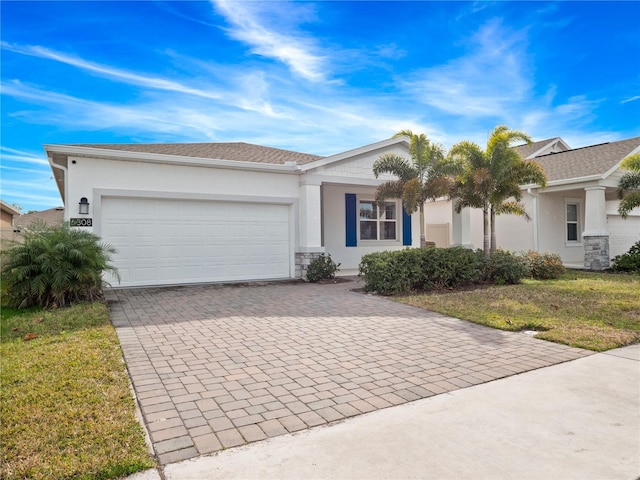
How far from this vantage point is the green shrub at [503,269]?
1133cm

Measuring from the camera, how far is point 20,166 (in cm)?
1530

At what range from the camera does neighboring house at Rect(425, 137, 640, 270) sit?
48.1ft

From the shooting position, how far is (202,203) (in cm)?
1147

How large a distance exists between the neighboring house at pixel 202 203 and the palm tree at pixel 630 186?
683cm

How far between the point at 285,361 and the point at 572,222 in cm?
1768

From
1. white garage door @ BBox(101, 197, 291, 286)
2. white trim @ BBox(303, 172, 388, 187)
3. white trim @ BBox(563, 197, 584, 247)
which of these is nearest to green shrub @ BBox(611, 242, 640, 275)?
white trim @ BBox(563, 197, 584, 247)

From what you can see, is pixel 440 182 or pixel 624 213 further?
pixel 624 213

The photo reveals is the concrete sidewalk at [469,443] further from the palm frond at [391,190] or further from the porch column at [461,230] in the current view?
the porch column at [461,230]

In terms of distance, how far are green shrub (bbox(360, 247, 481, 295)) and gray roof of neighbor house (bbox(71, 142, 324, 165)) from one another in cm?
476

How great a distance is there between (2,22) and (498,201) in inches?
444

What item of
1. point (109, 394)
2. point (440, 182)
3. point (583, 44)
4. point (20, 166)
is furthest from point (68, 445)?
point (20, 166)

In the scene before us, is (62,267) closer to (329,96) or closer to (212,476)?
(212,476)

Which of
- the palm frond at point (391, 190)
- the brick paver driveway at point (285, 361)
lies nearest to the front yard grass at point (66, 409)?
the brick paver driveway at point (285, 361)

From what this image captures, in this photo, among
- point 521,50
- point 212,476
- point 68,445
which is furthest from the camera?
point 521,50
